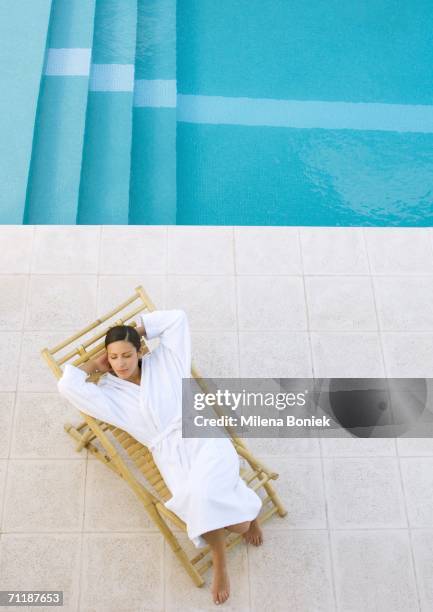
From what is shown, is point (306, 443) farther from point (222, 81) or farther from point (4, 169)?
point (222, 81)

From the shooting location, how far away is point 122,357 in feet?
7.79

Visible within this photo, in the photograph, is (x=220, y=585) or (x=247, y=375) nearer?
(x=220, y=585)

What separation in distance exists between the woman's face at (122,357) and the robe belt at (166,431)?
0.88 feet

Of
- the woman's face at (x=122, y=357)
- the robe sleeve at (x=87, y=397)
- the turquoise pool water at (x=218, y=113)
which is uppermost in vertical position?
the turquoise pool water at (x=218, y=113)

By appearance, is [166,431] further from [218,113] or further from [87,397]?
[218,113]

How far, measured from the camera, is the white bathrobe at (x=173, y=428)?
2.17 m

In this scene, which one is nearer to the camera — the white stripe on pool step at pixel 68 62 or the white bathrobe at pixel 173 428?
the white bathrobe at pixel 173 428

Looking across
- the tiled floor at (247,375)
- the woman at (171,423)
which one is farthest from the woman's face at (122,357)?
the tiled floor at (247,375)

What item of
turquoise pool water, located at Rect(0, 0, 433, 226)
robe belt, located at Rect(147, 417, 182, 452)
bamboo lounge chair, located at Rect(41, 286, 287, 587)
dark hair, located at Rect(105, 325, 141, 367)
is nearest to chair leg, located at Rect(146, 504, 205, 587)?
bamboo lounge chair, located at Rect(41, 286, 287, 587)

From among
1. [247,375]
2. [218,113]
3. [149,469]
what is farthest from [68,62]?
[149,469]

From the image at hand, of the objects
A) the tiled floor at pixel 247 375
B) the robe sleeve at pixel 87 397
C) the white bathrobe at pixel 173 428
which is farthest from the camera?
the tiled floor at pixel 247 375

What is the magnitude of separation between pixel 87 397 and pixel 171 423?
36 cm

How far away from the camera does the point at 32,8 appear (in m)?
4.46

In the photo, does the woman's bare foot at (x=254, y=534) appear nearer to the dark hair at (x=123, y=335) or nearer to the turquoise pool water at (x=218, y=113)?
the dark hair at (x=123, y=335)
